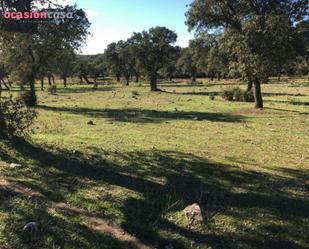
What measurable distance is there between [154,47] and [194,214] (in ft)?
178

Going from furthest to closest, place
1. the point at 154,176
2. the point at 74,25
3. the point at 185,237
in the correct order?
the point at 74,25 → the point at 154,176 → the point at 185,237

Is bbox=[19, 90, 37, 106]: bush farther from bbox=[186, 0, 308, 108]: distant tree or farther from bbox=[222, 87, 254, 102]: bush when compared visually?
bbox=[222, 87, 254, 102]: bush

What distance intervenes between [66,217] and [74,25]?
24931 millimetres

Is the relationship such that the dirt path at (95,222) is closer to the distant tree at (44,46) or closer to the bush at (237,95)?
the distant tree at (44,46)

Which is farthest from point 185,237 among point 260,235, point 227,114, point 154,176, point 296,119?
point 227,114

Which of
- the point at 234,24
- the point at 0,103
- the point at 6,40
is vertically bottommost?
the point at 0,103

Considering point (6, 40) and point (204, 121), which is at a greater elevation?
point (6, 40)

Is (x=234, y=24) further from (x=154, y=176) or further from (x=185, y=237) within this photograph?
(x=185, y=237)

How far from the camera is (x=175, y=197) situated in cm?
806

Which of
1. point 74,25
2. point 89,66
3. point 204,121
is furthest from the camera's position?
point 89,66

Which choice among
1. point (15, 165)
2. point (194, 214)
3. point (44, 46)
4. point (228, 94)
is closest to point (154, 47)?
point (228, 94)

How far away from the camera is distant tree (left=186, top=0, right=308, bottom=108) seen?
24.7 meters

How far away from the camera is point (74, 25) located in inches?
1175

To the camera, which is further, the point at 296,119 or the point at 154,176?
the point at 296,119
